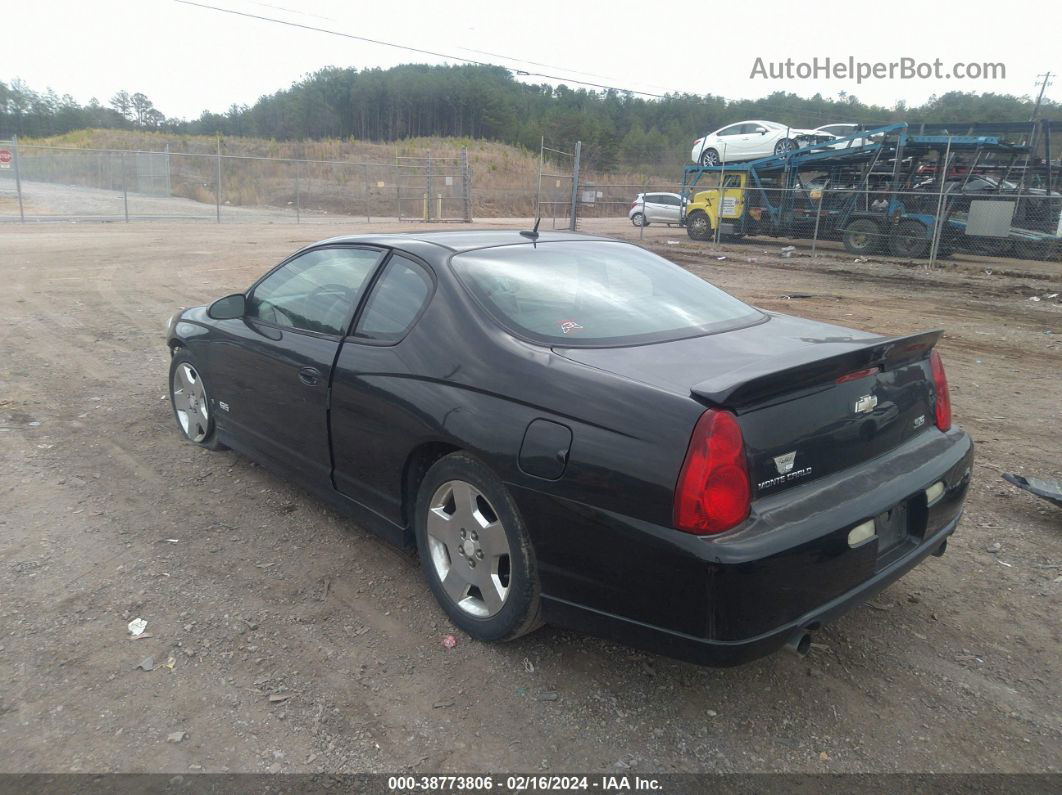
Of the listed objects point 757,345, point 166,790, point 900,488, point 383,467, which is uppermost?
point 757,345

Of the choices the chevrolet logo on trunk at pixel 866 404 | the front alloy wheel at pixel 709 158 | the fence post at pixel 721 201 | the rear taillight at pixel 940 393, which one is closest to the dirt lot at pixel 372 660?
the rear taillight at pixel 940 393

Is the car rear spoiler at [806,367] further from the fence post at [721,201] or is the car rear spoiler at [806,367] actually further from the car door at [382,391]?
the fence post at [721,201]

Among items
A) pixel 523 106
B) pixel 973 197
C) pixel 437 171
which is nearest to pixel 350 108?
pixel 523 106

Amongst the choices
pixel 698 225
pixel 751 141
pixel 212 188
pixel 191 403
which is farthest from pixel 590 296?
pixel 212 188

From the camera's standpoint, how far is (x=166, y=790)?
229cm

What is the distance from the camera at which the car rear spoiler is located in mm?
2410

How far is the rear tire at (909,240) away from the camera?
61.6ft

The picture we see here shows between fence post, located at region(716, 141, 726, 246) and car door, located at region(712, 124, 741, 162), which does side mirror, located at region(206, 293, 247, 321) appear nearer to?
fence post, located at region(716, 141, 726, 246)

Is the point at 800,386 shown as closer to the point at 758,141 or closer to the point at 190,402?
the point at 190,402

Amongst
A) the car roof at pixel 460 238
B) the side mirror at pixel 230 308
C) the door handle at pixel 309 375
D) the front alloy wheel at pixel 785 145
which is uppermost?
the front alloy wheel at pixel 785 145

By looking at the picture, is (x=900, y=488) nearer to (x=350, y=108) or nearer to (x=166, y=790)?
(x=166, y=790)

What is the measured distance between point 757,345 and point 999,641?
4.97 feet

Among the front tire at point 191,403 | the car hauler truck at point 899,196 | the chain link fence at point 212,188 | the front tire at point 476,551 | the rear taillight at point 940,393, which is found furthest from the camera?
the chain link fence at point 212,188

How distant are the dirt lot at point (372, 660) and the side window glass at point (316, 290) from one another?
1045 millimetres
